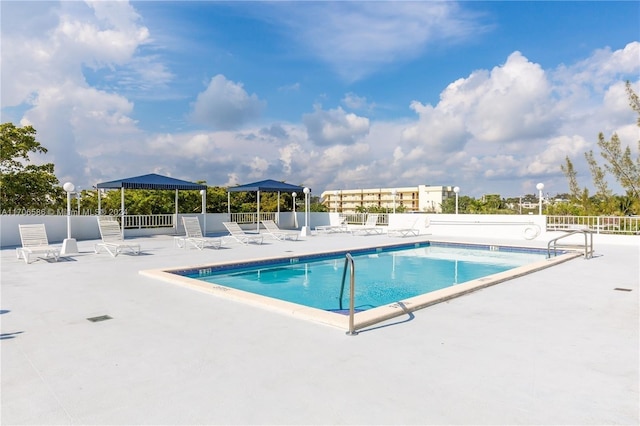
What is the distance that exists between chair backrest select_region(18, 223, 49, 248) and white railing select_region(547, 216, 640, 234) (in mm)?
16181

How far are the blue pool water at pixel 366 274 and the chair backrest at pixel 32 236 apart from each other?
4664 millimetres

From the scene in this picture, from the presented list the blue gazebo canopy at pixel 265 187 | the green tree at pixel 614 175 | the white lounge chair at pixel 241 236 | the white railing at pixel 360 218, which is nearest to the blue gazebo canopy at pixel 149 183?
the blue gazebo canopy at pixel 265 187

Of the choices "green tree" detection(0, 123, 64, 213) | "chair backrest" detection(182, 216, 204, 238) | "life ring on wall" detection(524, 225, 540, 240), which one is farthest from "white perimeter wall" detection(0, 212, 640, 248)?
"green tree" detection(0, 123, 64, 213)

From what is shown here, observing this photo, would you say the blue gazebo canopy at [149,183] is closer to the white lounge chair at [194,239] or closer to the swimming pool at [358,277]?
the white lounge chair at [194,239]

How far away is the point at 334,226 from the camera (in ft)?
62.2

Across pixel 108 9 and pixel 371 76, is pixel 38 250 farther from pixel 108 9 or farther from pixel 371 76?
pixel 371 76

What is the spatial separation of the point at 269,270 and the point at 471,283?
14.9 feet

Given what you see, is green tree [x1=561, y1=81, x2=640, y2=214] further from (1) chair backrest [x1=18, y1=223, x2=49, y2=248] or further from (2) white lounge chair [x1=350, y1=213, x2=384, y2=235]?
(1) chair backrest [x1=18, y1=223, x2=49, y2=248]

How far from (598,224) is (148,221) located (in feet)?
55.7

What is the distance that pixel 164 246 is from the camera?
488 inches

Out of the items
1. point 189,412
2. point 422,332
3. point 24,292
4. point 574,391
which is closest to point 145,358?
point 189,412

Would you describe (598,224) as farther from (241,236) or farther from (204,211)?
(204,211)

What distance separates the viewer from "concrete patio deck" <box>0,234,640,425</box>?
2.50 m

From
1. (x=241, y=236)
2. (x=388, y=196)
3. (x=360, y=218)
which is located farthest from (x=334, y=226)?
(x=388, y=196)
